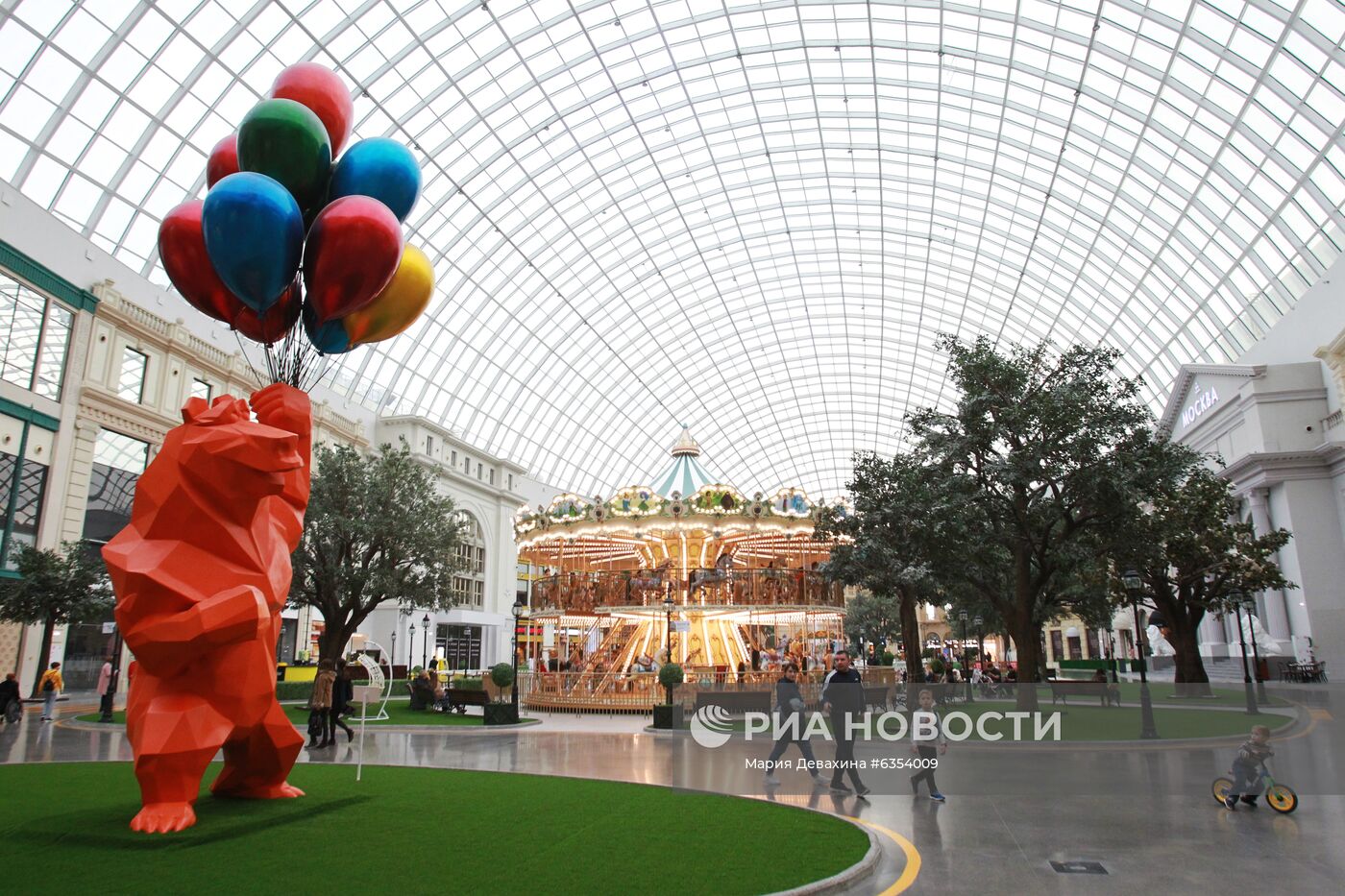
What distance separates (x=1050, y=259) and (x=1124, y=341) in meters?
6.25

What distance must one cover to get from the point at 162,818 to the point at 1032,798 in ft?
30.4

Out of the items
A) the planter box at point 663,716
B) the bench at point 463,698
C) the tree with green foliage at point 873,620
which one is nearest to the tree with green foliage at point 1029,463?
the planter box at point 663,716

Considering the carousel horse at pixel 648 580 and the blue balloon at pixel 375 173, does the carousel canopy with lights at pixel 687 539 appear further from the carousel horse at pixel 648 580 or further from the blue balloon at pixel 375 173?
the blue balloon at pixel 375 173

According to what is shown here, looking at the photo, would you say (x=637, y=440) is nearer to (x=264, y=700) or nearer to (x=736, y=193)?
(x=736, y=193)

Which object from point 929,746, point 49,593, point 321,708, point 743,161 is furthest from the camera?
point 743,161

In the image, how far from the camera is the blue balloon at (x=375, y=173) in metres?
8.93

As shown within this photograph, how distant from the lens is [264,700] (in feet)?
26.4

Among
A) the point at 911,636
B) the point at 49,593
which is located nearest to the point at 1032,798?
the point at 911,636

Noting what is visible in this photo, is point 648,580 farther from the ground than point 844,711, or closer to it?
farther from the ground

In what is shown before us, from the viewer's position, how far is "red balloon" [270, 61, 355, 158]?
29.7 ft

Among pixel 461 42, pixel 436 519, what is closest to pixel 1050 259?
pixel 461 42

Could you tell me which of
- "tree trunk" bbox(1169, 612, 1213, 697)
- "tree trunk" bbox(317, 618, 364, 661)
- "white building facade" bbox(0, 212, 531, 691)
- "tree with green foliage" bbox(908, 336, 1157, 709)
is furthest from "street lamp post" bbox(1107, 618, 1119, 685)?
"white building facade" bbox(0, 212, 531, 691)

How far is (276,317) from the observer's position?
345 inches

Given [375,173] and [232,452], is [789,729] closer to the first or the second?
[232,452]
